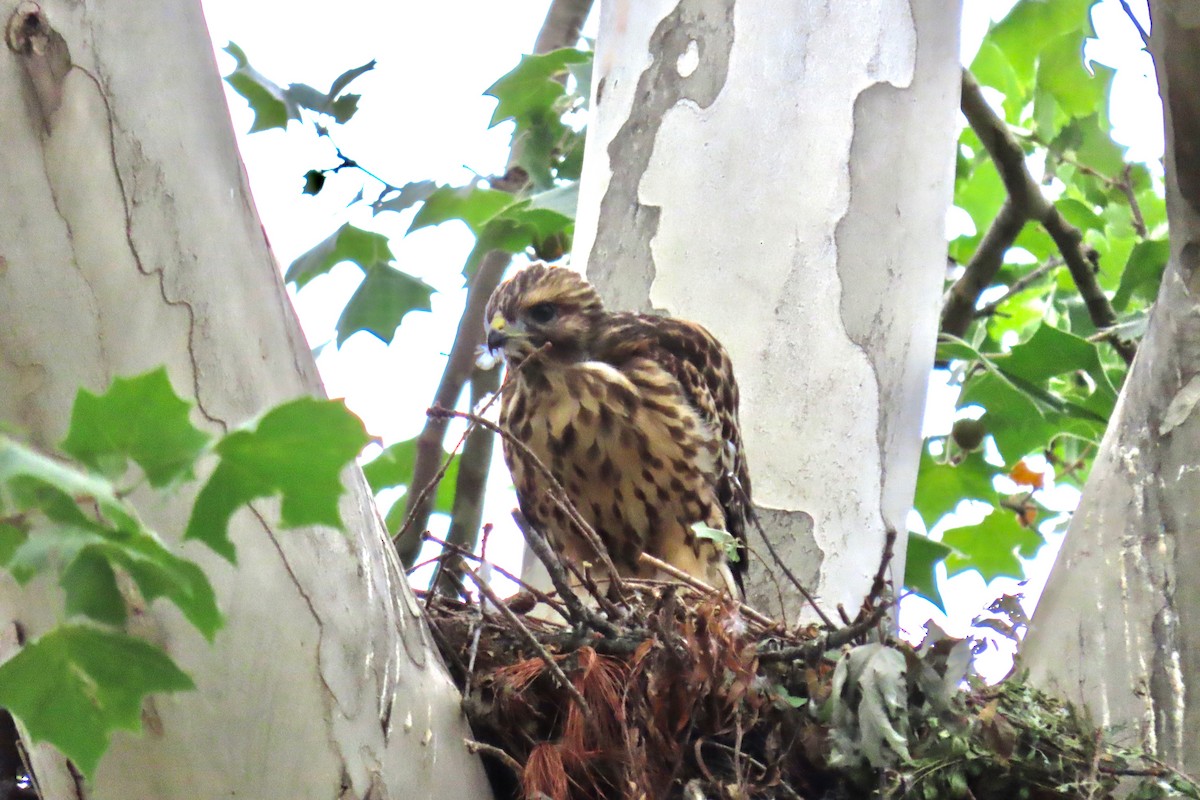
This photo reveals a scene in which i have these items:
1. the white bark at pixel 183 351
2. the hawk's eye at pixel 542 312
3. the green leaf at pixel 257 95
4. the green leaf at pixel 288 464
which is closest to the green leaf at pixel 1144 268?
the hawk's eye at pixel 542 312

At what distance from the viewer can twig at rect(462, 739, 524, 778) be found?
185 cm

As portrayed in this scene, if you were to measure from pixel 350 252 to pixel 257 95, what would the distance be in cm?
57

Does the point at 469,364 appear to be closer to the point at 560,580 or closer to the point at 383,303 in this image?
the point at 383,303

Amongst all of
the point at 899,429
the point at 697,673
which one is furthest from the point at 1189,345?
the point at 697,673

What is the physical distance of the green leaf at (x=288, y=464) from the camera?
A: 107 cm

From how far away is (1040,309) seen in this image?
5.23 metres

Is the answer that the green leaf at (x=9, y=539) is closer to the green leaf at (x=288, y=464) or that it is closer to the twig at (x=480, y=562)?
the green leaf at (x=288, y=464)

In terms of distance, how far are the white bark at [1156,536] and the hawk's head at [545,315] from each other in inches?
40.8

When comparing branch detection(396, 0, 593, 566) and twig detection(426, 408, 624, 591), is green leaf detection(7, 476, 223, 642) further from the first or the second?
branch detection(396, 0, 593, 566)

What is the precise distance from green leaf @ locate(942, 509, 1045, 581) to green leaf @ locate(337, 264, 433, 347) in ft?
5.20

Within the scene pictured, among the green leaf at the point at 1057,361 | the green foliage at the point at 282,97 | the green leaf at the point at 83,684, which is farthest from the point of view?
the green foliage at the point at 282,97

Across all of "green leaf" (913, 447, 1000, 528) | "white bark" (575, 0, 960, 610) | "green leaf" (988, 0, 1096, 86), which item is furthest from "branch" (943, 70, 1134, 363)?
"white bark" (575, 0, 960, 610)

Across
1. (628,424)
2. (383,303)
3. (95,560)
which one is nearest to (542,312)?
(628,424)

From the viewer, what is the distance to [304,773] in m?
1.59
